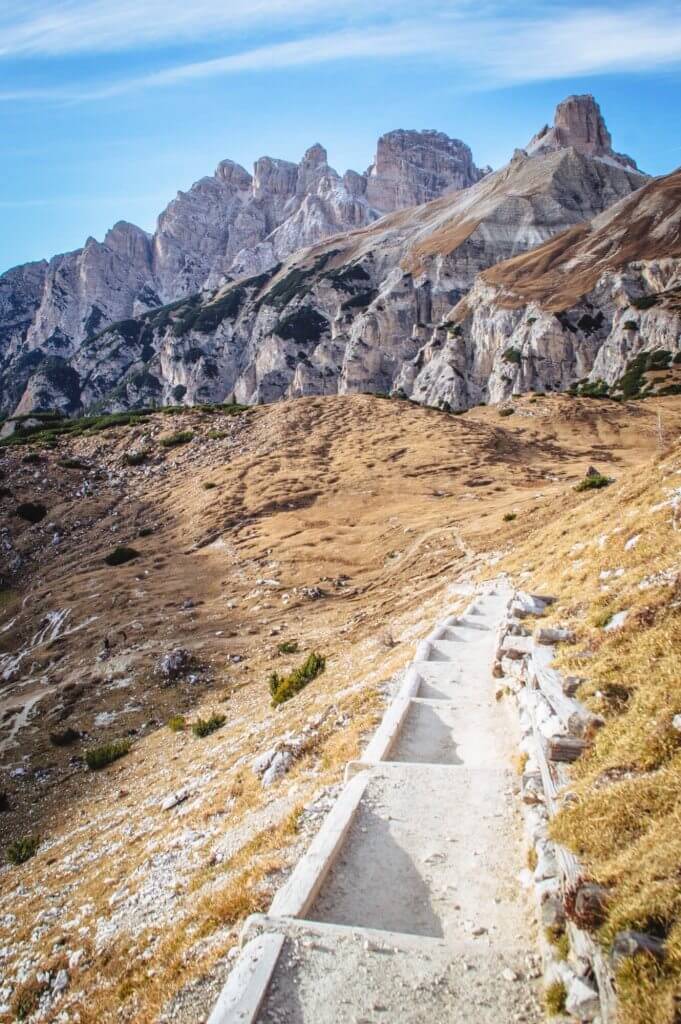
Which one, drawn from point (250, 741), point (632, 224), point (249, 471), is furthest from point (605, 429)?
point (632, 224)

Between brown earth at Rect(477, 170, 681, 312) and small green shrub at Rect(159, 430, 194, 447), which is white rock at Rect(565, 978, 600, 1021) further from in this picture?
brown earth at Rect(477, 170, 681, 312)

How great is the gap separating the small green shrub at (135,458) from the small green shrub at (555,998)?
49.8 meters

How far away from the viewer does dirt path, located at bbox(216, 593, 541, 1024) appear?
449 cm

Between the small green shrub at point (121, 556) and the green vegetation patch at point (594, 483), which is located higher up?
the green vegetation patch at point (594, 483)

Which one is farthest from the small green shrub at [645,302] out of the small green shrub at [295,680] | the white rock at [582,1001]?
the white rock at [582,1001]

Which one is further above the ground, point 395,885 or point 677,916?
point 677,916

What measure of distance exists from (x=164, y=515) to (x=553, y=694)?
35.9 m

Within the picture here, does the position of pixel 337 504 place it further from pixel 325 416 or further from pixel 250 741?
pixel 250 741

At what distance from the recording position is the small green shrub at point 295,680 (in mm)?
14734

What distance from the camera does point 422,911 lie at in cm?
566

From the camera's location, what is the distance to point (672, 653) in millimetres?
6770

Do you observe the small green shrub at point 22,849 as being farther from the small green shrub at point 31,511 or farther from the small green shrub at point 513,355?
the small green shrub at point 513,355

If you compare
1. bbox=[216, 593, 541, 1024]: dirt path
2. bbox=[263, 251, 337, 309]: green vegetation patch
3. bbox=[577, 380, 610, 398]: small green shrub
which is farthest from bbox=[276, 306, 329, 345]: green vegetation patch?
bbox=[216, 593, 541, 1024]: dirt path

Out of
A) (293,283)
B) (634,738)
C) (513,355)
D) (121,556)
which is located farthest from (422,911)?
(293,283)
